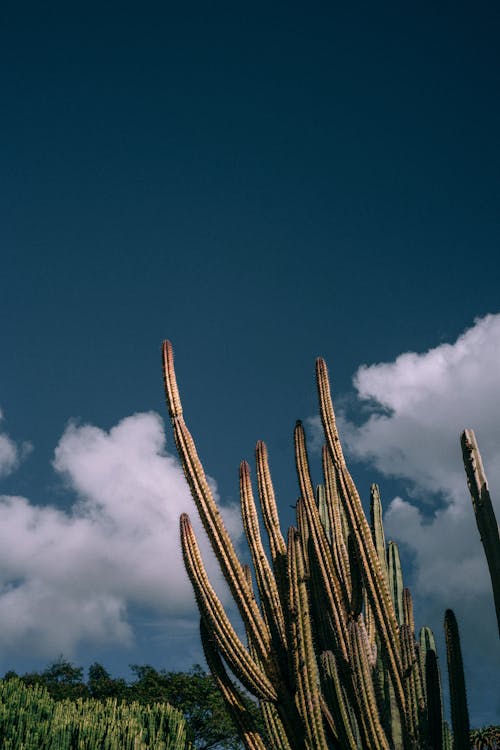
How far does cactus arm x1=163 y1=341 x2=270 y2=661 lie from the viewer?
711 cm

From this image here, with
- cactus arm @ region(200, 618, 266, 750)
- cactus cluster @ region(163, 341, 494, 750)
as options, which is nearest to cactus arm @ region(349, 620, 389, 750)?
cactus cluster @ region(163, 341, 494, 750)

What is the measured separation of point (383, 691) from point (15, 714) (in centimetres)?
454

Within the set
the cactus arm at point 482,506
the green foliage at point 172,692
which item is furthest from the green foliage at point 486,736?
the cactus arm at point 482,506

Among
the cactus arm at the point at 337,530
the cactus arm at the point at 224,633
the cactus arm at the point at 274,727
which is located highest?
the cactus arm at the point at 337,530

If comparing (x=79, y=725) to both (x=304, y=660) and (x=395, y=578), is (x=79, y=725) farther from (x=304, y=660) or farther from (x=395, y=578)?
(x=395, y=578)

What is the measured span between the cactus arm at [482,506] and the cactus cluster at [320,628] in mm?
1980

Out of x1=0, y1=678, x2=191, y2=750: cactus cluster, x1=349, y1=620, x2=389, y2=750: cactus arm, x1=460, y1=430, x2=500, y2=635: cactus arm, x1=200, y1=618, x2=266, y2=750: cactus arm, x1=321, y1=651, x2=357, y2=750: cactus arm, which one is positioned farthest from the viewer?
x1=0, y1=678, x2=191, y2=750: cactus cluster

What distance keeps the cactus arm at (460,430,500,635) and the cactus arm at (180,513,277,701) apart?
3.13 meters

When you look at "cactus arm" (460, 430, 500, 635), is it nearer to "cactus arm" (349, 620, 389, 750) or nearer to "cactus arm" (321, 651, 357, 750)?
"cactus arm" (349, 620, 389, 750)

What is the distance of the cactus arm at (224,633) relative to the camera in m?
7.07

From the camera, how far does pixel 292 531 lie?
7004mm

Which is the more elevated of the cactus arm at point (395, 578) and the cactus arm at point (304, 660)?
the cactus arm at point (395, 578)

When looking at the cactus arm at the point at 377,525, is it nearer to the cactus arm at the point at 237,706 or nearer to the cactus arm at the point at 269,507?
the cactus arm at the point at 269,507

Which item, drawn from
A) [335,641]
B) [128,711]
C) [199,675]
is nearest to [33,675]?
[199,675]
